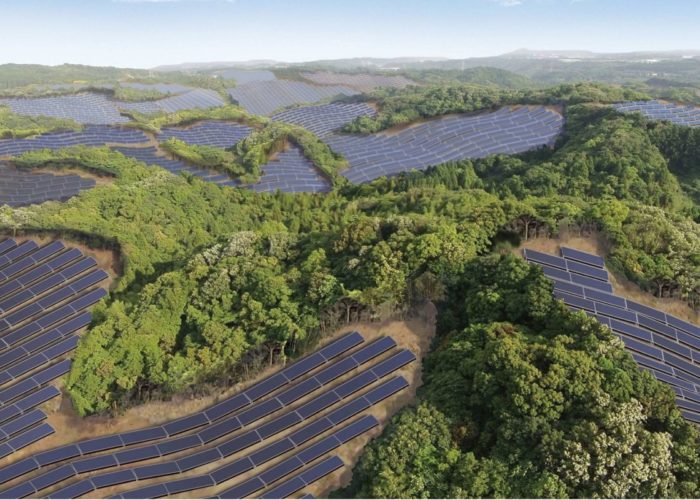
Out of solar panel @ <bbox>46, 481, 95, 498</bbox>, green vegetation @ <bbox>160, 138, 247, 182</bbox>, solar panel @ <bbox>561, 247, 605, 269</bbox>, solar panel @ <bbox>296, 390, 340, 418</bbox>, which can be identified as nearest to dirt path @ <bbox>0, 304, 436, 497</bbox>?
solar panel @ <bbox>296, 390, 340, 418</bbox>

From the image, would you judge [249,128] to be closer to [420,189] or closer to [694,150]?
[420,189]

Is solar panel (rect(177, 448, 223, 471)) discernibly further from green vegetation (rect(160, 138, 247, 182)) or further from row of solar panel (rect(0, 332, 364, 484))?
green vegetation (rect(160, 138, 247, 182))

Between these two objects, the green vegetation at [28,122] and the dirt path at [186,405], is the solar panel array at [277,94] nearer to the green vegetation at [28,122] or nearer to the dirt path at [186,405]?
the green vegetation at [28,122]

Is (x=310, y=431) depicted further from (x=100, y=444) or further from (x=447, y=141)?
(x=447, y=141)

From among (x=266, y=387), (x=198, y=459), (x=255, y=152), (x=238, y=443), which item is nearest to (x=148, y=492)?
(x=198, y=459)

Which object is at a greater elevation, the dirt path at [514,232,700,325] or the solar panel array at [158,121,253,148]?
the dirt path at [514,232,700,325]

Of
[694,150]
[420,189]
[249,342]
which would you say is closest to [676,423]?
[249,342]
